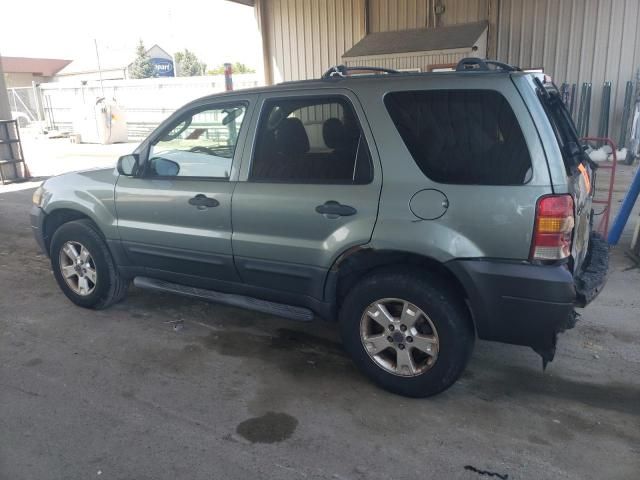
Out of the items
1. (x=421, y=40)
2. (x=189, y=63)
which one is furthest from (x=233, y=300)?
(x=189, y=63)

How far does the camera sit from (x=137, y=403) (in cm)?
333

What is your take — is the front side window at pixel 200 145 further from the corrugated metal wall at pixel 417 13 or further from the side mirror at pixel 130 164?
the corrugated metal wall at pixel 417 13

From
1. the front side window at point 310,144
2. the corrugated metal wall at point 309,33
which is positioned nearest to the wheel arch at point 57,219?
the front side window at point 310,144

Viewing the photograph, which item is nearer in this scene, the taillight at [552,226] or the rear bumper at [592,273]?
the taillight at [552,226]

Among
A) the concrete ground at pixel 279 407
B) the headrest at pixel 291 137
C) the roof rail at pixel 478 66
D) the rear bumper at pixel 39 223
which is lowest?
the concrete ground at pixel 279 407

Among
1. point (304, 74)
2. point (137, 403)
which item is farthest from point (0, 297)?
point (304, 74)

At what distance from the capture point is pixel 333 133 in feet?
11.4

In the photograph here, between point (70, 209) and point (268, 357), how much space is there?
87.0 inches

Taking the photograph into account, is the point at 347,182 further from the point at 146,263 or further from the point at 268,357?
Answer: the point at 146,263

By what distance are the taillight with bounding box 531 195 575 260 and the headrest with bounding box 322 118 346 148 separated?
1267mm

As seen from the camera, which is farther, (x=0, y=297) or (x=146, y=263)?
(x=0, y=297)

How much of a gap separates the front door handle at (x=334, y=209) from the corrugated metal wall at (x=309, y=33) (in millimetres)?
11652

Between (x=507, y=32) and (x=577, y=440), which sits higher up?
(x=507, y=32)

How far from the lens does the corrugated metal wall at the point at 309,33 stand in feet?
46.0
